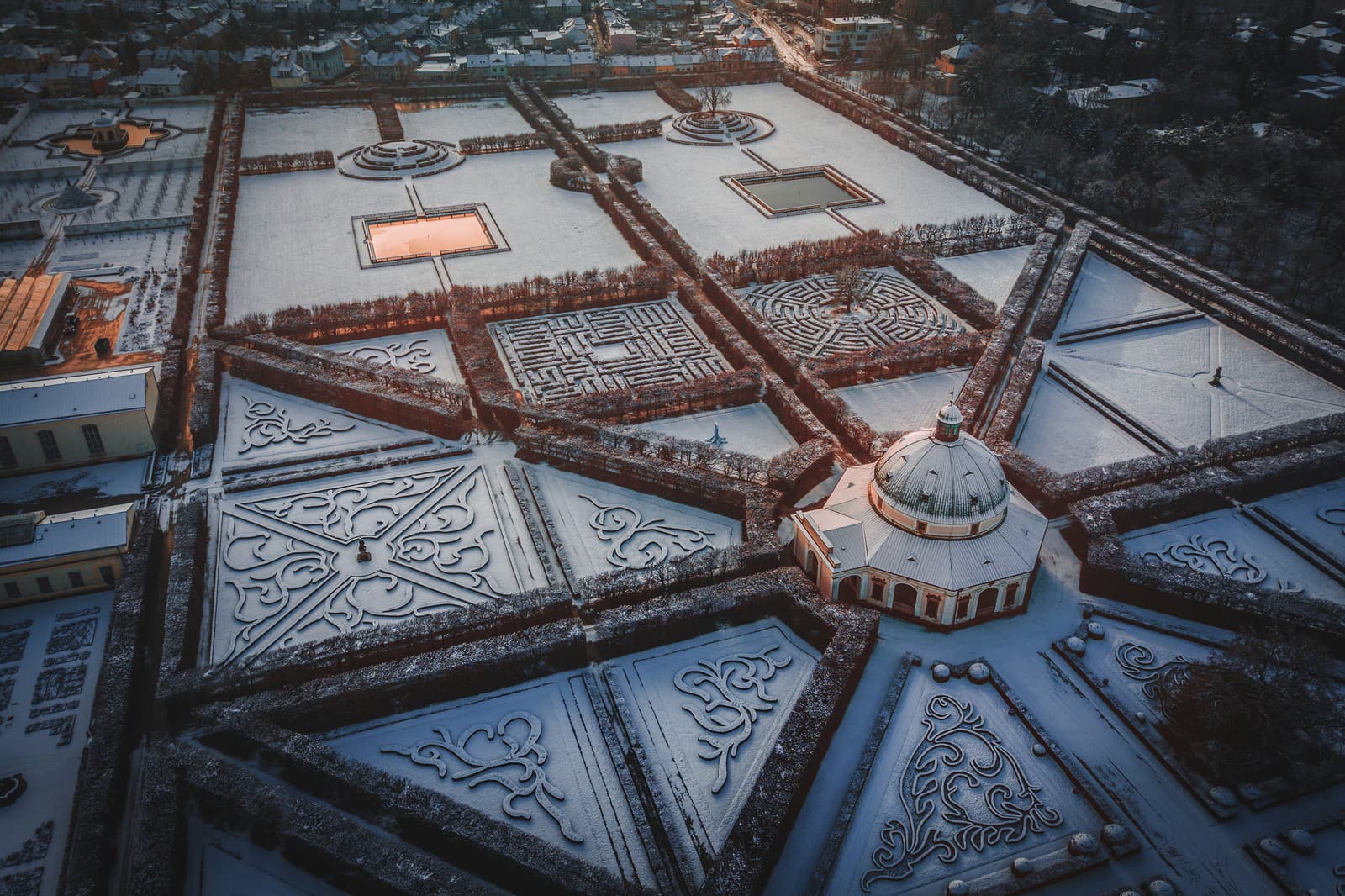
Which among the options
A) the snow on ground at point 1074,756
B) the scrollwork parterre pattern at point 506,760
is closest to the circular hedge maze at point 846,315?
the snow on ground at point 1074,756

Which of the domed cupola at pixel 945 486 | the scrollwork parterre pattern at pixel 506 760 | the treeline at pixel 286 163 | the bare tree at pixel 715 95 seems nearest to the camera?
the scrollwork parterre pattern at pixel 506 760

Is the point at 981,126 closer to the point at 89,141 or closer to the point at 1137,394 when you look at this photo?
the point at 1137,394

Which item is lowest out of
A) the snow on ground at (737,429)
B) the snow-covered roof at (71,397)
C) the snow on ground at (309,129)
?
the snow on ground at (737,429)

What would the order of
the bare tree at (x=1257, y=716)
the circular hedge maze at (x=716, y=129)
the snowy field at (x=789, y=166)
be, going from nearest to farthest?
the bare tree at (x=1257, y=716) < the snowy field at (x=789, y=166) < the circular hedge maze at (x=716, y=129)

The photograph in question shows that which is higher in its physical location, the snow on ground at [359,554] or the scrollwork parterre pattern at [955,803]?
the snow on ground at [359,554]

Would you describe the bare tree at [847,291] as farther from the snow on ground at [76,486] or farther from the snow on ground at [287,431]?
the snow on ground at [76,486]

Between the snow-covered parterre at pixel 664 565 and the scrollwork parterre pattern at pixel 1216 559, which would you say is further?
the scrollwork parterre pattern at pixel 1216 559

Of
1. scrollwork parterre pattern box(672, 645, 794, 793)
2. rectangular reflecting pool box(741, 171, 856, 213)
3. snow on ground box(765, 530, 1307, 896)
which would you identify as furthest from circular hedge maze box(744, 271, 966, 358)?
scrollwork parterre pattern box(672, 645, 794, 793)

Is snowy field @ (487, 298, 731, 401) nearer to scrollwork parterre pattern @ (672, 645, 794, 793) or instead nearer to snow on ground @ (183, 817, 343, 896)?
scrollwork parterre pattern @ (672, 645, 794, 793)

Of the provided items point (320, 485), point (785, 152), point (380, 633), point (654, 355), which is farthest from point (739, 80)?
point (380, 633)
